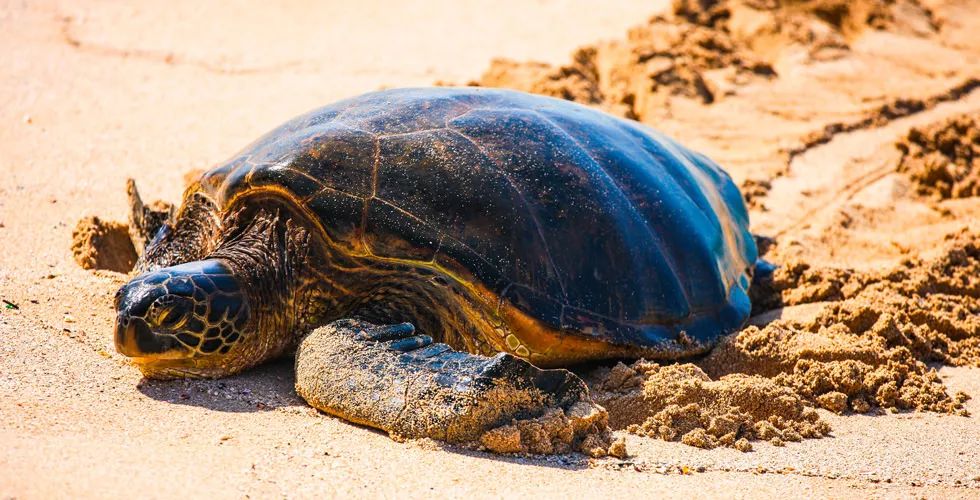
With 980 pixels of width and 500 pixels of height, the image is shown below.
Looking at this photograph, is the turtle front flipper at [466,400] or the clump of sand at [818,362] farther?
the clump of sand at [818,362]

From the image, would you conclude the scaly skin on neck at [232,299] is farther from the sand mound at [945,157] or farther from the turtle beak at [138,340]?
the sand mound at [945,157]

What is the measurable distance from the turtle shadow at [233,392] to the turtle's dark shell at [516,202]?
0.49 metres

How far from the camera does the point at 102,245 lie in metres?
3.91

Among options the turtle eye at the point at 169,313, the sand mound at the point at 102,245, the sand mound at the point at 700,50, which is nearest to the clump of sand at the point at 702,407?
the turtle eye at the point at 169,313

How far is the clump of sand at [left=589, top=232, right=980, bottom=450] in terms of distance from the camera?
9.59ft

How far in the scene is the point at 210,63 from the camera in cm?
669

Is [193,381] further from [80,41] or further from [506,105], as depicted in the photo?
[80,41]

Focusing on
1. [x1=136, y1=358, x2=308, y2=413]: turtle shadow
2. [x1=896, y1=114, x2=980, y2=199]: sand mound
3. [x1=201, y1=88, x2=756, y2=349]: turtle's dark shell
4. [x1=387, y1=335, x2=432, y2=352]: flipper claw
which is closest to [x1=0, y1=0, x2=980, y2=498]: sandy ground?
[x1=136, y1=358, x2=308, y2=413]: turtle shadow

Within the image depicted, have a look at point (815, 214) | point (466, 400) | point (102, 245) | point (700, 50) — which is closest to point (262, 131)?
point (102, 245)

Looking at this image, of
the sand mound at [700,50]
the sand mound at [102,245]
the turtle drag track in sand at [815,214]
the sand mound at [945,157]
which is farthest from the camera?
the sand mound at [700,50]

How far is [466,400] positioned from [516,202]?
0.89m

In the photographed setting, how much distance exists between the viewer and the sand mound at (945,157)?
217 inches

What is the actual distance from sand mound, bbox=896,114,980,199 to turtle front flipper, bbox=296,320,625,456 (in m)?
3.73

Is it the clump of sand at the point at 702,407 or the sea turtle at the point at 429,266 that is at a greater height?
the sea turtle at the point at 429,266
